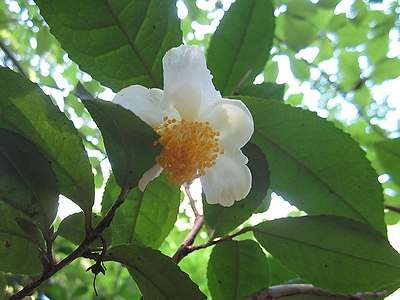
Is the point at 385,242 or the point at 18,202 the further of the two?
the point at 385,242

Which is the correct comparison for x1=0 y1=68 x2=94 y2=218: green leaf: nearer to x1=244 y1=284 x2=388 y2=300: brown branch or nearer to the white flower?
the white flower

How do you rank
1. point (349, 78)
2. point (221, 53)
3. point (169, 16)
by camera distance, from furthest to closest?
point (349, 78), point (221, 53), point (169, 16)

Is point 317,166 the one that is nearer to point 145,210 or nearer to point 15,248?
point 145,210

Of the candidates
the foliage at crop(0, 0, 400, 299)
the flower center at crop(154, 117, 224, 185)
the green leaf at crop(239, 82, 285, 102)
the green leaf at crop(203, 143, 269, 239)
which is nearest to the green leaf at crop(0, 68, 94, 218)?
the foliage at crop(0, 0, 400, 299)

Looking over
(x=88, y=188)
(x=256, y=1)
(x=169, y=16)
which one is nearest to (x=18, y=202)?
(x=88, y=188)

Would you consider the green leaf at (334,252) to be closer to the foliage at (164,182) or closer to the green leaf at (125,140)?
the foliage at (164,182)

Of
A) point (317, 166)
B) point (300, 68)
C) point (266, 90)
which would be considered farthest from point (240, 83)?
point (300, 68)

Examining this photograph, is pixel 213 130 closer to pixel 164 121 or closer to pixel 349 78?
pixel 164 121
